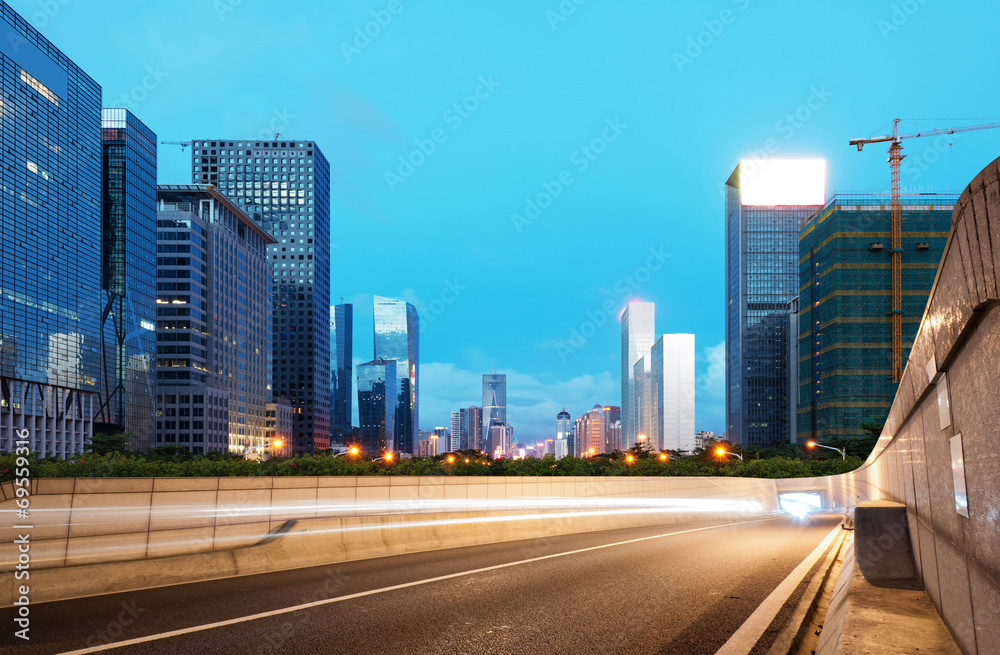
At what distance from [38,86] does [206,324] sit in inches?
2755

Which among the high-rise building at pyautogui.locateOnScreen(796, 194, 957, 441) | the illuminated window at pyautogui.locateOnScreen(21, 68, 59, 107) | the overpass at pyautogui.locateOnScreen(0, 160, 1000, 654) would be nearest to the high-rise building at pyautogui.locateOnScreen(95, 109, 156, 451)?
the illuminated window at pyautogui.locateOnScreen(21, 68, 59, 107)

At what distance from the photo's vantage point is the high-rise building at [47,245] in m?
91.8

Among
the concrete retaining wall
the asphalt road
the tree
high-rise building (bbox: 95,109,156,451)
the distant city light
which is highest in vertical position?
the distant city light

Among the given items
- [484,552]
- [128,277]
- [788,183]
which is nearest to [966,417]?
[484,552]

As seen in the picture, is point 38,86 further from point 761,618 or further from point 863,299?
point 863,299

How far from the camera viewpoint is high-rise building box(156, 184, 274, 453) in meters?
151

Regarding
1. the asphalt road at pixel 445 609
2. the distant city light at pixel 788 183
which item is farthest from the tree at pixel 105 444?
the distant city light at pixel 788 183

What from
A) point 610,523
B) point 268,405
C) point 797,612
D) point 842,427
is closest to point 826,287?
point 842,427

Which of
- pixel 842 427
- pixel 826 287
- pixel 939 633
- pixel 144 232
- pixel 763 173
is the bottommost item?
pixel 842 427

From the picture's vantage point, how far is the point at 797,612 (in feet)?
27.3

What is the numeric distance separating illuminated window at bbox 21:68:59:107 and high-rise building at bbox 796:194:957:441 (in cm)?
13198

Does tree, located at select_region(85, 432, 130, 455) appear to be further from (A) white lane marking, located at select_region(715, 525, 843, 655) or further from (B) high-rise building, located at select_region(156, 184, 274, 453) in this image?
(A) white lane marking, located at select_region(715, 525, 843, 655)

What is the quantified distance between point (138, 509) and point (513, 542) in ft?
27.7

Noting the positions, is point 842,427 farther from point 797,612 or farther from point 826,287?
point 797,612
